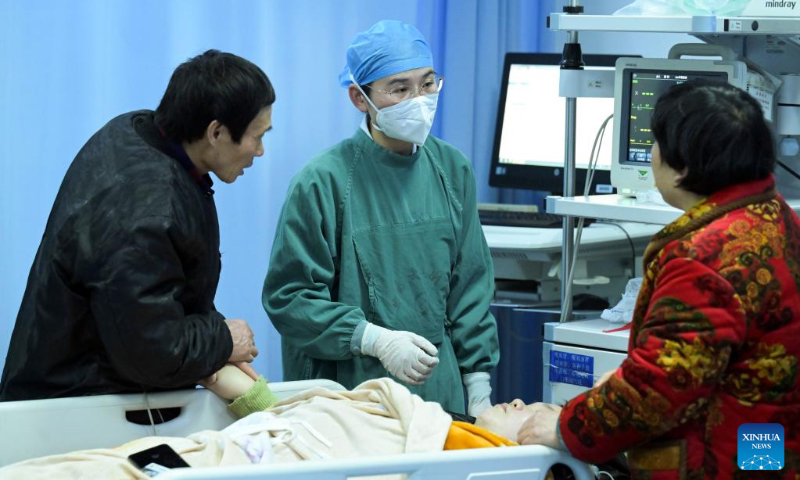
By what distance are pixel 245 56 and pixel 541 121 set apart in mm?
1107

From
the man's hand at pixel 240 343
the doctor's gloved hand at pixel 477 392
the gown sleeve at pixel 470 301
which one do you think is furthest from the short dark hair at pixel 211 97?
the doctor's gloved hand at pixel 477 392

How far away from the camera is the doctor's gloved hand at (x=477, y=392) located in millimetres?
2340

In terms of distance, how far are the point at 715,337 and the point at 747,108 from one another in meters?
0.32

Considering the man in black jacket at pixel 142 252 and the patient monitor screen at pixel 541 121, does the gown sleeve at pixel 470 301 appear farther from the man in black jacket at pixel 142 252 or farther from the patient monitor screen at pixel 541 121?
the patient monitor screen at pixel 541 121

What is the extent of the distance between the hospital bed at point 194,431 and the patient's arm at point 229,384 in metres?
0.02

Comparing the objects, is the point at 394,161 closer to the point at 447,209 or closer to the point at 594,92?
the point at 447,209

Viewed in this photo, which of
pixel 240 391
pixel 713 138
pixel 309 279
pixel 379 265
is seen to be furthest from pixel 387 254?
pixel 713 138

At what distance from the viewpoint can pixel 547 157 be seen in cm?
370

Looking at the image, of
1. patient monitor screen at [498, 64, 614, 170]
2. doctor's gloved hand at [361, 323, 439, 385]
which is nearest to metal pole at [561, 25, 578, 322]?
doctor's gloved hand at [361, 323, 439, 385]

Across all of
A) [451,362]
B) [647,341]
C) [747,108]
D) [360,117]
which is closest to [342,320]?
[451,362]

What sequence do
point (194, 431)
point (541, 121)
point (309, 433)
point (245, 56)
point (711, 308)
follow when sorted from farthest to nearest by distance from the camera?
point (541, 121) < point (245, 56) < point (194, 431) < point (309, 433) < point (711, 308)

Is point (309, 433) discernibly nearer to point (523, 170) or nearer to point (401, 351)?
point (401, 351)

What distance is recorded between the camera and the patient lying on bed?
1704 mm

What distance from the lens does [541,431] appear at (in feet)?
5.57
